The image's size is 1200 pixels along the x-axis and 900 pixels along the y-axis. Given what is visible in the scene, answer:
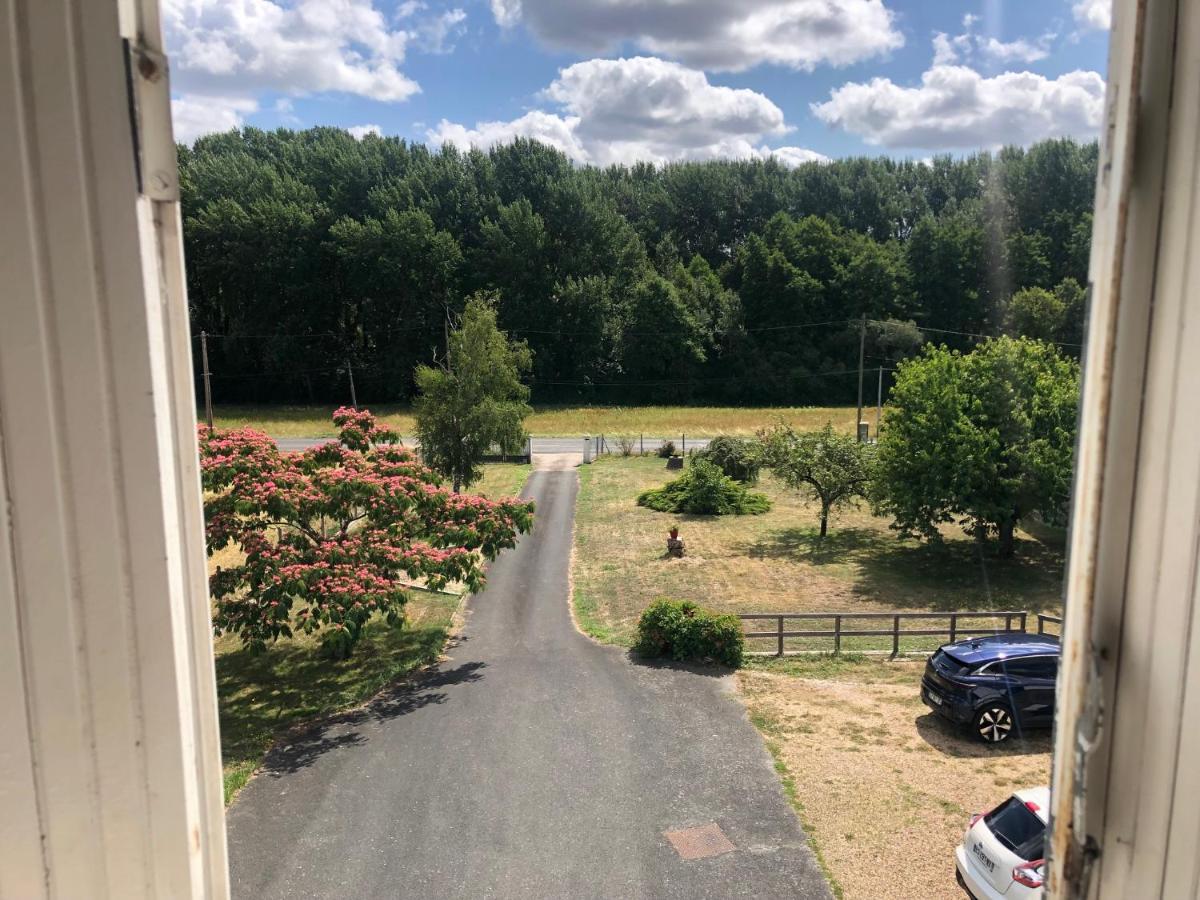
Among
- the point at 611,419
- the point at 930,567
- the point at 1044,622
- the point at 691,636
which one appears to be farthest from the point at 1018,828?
the point at 611,419

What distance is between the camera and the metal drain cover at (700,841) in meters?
7.20

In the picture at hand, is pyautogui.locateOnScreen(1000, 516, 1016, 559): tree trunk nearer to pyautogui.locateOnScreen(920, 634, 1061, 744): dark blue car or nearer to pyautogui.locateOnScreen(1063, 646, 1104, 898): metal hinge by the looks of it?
pyautogui.locateOnScreen(920, 634, 1061, 744): dark blue car

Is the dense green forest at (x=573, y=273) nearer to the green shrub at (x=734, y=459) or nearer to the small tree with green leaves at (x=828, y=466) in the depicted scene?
the green shrub at (x=734, y=459)

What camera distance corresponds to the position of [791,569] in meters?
16.9

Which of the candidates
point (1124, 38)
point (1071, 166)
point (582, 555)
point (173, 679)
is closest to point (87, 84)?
point (173, 679)

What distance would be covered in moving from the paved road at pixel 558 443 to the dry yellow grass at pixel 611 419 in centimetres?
114

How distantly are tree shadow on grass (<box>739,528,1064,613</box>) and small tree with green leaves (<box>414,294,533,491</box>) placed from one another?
606cm

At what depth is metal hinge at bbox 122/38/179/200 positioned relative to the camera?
1289mm

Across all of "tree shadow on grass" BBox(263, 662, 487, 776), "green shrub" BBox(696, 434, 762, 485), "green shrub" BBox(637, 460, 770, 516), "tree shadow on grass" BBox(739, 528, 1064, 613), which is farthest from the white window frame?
"green shrub" BBox(696, 434, 762, 485)

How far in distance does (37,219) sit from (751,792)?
821 centimetres

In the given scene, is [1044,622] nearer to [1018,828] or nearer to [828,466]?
[828,466]

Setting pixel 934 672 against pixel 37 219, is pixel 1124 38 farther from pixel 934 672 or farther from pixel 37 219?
pixel 934 672

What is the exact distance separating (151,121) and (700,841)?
24.3 feet

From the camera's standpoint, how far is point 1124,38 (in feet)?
4.19
